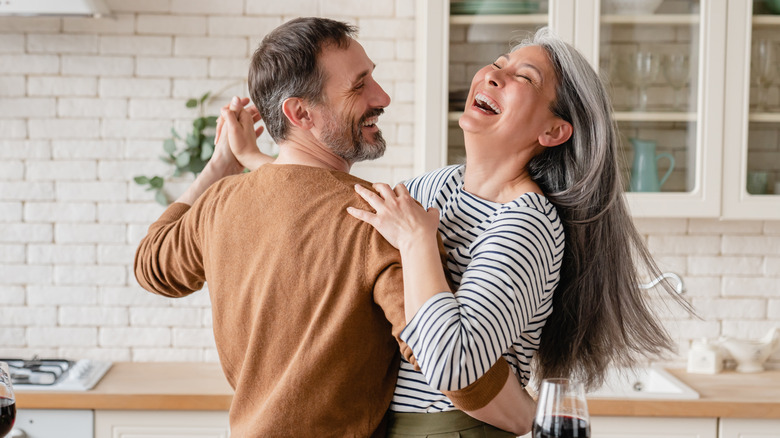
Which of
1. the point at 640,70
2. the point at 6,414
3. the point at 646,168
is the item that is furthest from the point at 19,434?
the point at 640,70

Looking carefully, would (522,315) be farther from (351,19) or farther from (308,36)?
(351,19)

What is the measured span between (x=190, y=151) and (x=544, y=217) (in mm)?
1989

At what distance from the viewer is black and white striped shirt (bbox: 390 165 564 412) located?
1.23 meters

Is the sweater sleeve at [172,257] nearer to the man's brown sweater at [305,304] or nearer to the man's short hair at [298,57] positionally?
the man's brown sweater at [305,304]

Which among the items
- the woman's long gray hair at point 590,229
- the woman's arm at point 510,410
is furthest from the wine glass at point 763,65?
the woman's arm at point 510,410

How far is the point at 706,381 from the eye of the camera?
9.68 feet

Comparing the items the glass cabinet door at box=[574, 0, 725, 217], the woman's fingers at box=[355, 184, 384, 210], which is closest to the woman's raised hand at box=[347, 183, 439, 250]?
the woman's fingers at box=[355, 184, 384, 210]

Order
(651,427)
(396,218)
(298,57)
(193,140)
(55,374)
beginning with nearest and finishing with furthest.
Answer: (396,218) → (298,57) → (651,427) → (55,374) → (193,140)

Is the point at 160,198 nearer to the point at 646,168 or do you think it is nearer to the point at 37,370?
the point at 37,370

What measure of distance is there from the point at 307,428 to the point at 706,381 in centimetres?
Result: 206

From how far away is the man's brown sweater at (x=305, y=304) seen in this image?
131cm

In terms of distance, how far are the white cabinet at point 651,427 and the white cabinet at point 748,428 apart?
0.03 meters

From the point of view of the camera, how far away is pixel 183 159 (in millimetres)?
3094

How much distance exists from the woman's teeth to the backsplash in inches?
62.2
